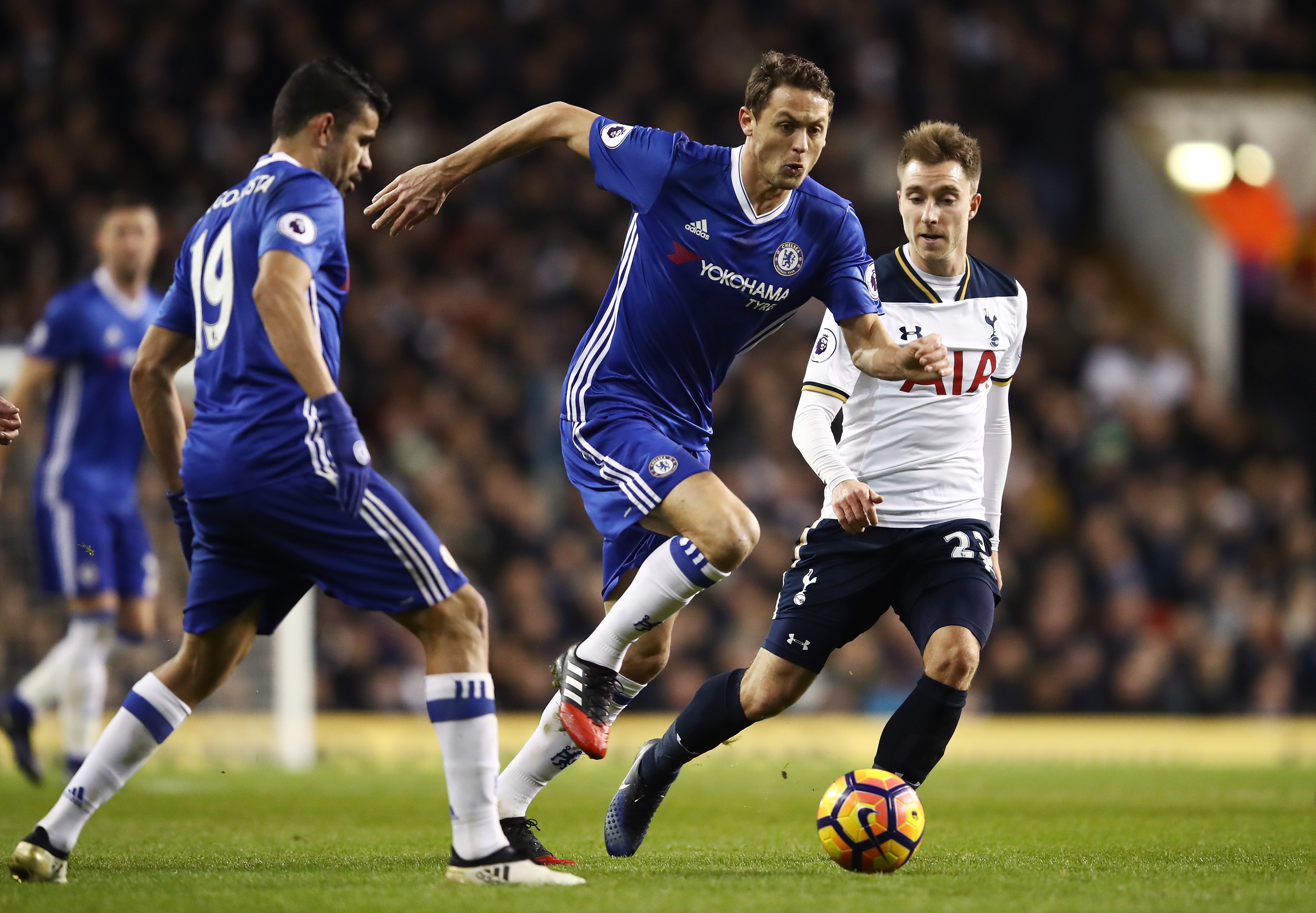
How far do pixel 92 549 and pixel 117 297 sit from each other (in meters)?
1.44

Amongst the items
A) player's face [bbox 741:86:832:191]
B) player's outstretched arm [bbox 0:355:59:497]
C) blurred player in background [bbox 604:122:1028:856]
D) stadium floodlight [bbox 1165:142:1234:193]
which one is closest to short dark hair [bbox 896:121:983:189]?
blurred player in background [bbox 604:122:1028:856]

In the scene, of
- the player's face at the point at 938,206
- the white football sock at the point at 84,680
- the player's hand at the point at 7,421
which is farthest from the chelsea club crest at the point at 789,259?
the white football sock at the point at 84,680

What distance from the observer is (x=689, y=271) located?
5570 mm

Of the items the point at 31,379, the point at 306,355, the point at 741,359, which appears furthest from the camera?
the point at 741,359

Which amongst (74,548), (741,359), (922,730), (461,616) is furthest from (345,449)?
(741,359)

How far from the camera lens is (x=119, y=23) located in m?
17.6

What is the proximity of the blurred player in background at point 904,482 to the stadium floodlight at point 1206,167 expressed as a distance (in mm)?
13830

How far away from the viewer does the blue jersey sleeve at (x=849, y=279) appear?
561 cm

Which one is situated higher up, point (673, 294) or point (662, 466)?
point (673, 294)

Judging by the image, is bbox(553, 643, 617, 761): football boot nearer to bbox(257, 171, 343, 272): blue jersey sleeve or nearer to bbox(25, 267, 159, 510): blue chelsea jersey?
bbox(257, 171, 343, 272): blue jersey sleeve

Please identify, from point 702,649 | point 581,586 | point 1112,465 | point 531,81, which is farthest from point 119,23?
point 1112,465

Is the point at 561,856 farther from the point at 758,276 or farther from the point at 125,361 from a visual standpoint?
the point at 125,361

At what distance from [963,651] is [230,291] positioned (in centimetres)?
265

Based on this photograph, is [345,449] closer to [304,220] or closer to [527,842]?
[304,220]
